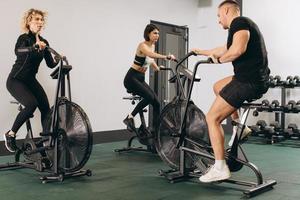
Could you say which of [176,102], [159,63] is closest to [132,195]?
[176,102]

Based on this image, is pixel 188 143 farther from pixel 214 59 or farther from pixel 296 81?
pixel 296 81

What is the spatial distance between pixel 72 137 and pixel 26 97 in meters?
0.69

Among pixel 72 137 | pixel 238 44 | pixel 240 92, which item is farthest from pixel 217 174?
pixel 72 137

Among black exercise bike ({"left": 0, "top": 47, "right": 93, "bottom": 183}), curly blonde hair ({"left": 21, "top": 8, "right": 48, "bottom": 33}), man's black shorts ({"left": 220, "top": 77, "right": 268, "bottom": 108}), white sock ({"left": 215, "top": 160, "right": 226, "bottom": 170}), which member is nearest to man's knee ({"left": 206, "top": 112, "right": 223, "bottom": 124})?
man's black shorts ({"left": 220, "top": 77, "right": 268, "bottom": 108})

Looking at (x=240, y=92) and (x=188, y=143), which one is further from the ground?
(x=240, y=92)

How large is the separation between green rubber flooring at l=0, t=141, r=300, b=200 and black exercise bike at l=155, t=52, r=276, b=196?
134 millimetres

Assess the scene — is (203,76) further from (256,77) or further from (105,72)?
(256,77)

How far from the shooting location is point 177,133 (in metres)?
3.93

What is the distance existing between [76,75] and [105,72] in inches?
26.3

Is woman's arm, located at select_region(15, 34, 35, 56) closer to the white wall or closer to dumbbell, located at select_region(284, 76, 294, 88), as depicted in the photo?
dumbbell, located at select_region(284, 76, 294, 88)

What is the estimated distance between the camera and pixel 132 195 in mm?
3371

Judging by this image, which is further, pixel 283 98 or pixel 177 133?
pixel 283 98

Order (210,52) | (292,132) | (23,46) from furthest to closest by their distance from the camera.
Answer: (292,132) < (23,46) < (210,52)

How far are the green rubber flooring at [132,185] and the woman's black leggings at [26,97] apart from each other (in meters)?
0.60
